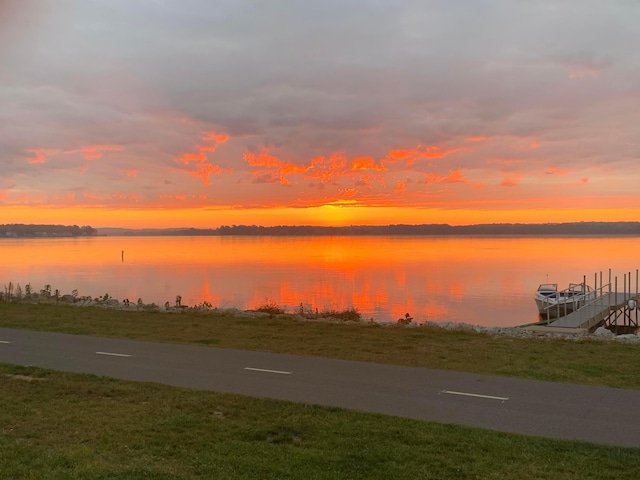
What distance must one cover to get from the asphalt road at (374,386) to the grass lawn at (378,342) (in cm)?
78

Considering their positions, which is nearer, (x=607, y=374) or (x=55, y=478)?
(x=55, y=478)

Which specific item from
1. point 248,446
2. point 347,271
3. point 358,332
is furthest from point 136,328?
point 347,271

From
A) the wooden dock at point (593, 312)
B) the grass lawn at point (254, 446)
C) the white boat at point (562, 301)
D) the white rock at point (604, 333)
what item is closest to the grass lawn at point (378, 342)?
the grass lawn at point (254, 446)

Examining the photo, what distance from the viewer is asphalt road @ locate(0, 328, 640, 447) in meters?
6.65

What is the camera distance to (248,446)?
18.2ft

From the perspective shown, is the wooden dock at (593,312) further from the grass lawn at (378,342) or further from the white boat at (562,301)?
the grass lawn at (378,342)

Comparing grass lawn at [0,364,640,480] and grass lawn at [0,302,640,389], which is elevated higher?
grass lawn at [0,302,640,389]

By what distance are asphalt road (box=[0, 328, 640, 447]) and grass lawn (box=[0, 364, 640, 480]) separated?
1.95 ft

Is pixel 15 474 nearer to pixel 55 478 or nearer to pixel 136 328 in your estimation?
pixel 55 478

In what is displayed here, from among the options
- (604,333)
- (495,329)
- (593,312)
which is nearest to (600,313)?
(593,312)

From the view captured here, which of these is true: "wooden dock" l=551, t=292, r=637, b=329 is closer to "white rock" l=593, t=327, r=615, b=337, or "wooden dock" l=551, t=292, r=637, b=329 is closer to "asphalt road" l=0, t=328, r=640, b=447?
"white rock" l=593, t=327, r=615, b=337

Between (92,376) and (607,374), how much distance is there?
26.0 ft

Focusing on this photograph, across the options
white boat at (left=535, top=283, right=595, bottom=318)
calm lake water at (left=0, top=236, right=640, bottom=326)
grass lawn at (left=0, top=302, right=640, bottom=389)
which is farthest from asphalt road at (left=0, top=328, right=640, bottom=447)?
white boat at (left=535, top=283, right=595, bottom=318)

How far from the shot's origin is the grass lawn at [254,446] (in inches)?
195
